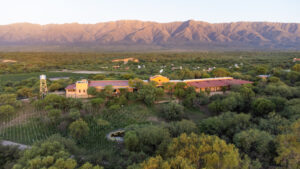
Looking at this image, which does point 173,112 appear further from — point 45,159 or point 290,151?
point 45,159

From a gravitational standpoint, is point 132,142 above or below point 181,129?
below

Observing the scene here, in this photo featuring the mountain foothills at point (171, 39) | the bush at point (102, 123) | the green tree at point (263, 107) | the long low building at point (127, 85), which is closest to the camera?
the bush at point (102, 123)

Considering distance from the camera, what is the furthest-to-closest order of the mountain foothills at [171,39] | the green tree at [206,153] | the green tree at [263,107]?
the mountain foothills at [171,39]
the green tree at [263,107]
the green tree at [206,153]

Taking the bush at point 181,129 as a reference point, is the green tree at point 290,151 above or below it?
above

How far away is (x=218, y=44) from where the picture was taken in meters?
168

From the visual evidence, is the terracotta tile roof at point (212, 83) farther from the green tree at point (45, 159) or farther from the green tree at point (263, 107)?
the green tree at point (45, 159)

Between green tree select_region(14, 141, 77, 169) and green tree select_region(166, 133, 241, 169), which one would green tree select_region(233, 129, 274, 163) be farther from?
green tree select_region(14, 141, 77, 169)

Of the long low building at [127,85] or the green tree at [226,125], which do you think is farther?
the long low building at [127,85]

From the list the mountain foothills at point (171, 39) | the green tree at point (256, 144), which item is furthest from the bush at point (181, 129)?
the mountain foothills at point (171, 39)

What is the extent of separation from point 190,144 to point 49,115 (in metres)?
16.3

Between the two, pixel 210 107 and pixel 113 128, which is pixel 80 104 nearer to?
pixel 113 128

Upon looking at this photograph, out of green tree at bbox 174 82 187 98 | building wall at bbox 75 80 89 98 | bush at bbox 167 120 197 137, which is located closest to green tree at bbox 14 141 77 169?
bush at bbox 167 120 197 137

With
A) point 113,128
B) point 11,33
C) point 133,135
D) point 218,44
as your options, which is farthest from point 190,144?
point 11,33

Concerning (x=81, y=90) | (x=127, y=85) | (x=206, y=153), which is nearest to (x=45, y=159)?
(x=206, y=153)
